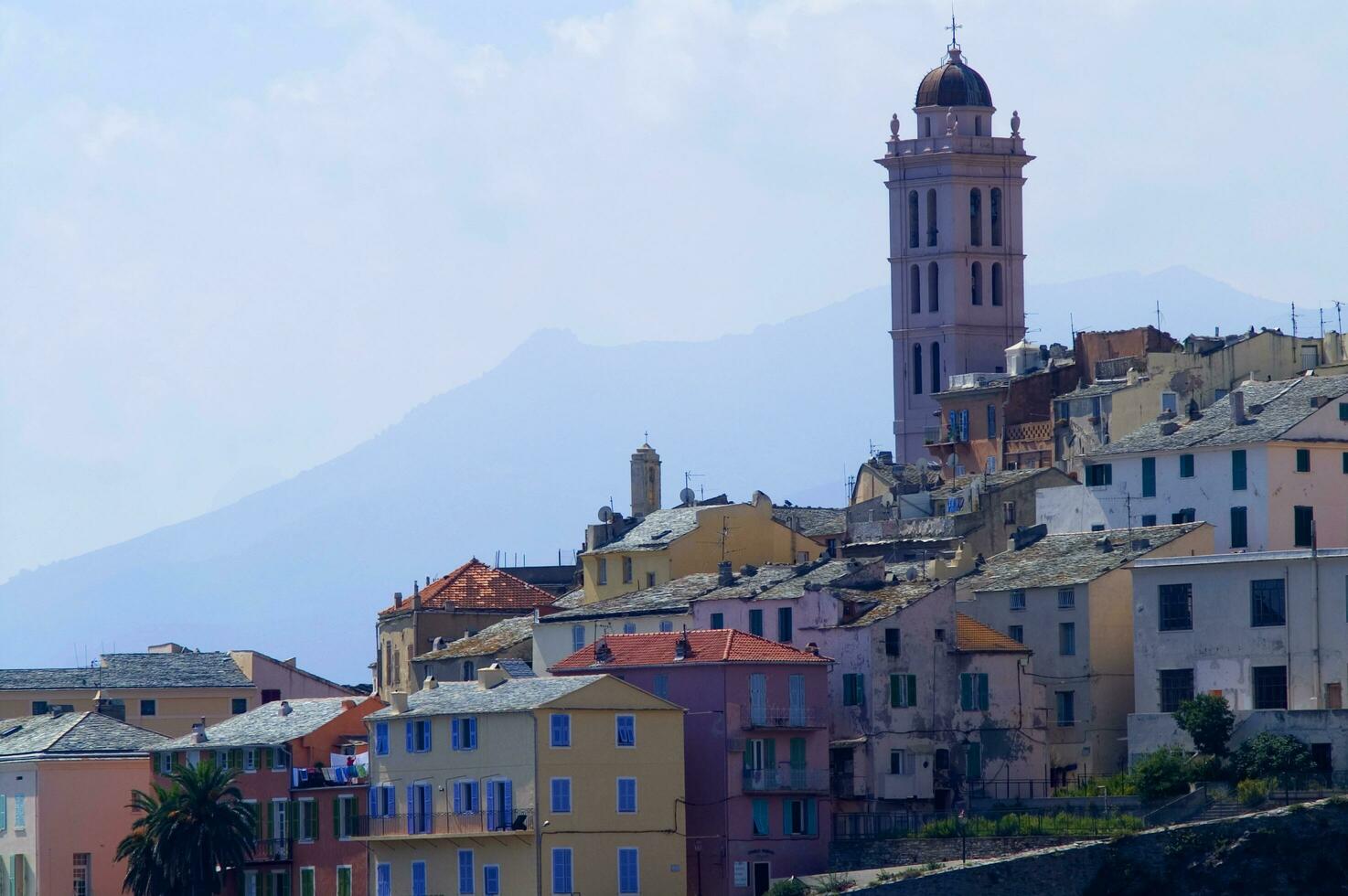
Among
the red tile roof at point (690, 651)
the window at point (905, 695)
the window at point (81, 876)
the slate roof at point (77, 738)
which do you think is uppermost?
the red tile roof at point (690, 651)

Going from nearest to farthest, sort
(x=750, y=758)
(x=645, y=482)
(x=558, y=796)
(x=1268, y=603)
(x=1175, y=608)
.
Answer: (x=1268, y=603), (x=558, y=796), (x=1175, y=608), (x=750, y=758), (x=645, y=482)

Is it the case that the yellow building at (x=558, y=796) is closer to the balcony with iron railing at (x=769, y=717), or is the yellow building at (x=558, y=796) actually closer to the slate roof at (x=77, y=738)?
the balcony with iron railing at (x=769, y=717)

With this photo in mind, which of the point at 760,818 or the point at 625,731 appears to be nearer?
the point at 625,731

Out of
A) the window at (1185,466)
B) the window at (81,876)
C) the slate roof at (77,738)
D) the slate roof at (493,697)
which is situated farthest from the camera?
the slate roof at (77,738)

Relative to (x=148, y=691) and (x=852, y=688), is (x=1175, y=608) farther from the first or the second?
(x=148, y=691)

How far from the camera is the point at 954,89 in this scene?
433 ft

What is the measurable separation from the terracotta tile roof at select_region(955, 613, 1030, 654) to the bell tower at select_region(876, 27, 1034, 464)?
1655 inches

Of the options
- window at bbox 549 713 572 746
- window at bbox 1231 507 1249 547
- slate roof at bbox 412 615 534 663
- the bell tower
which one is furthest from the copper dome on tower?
window at bbox 549 713 572 746

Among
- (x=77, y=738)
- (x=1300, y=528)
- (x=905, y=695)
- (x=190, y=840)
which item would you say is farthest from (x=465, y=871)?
(x=1300, y=528)

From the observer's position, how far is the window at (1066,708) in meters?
86.0

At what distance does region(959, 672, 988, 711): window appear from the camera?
8588cm

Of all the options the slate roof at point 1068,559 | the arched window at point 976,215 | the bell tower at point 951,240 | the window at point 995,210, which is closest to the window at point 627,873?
the slate roof at point 1068,559

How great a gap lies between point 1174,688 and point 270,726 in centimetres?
2826

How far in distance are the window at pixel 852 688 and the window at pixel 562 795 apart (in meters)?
8.70
